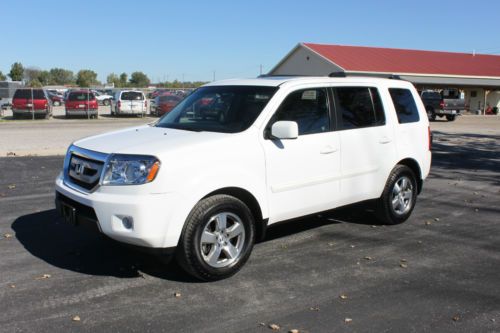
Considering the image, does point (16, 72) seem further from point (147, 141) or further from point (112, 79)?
point (147, 141)

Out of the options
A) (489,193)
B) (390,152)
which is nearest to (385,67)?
(489,193)

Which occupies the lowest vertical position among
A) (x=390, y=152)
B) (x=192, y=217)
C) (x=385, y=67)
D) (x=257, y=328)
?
(x=257, y=328)

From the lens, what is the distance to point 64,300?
4242 mm

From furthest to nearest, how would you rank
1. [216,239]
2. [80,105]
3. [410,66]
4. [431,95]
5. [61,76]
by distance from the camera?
[61,76] → [410,66] → [431,95] → [80,105] → [216,239]

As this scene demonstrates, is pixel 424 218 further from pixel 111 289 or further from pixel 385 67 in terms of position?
pixel 385 67

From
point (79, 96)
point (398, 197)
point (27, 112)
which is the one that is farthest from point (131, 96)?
point (398, 197)

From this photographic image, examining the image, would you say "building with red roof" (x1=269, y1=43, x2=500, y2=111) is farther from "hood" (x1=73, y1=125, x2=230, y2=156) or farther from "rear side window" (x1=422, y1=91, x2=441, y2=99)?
"hood" (x1=73, y1=125, x2=230, y2=156)

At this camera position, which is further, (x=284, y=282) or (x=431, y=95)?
(x=431, y=95)

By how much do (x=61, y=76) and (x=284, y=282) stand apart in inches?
6074

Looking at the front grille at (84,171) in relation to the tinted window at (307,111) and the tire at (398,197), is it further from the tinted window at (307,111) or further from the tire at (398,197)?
the tire at (398,197)

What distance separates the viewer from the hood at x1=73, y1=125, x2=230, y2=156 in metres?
4.48

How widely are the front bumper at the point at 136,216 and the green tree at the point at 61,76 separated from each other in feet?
486

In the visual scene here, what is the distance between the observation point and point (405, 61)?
4756 centimetres

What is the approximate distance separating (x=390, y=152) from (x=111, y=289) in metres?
3.73
